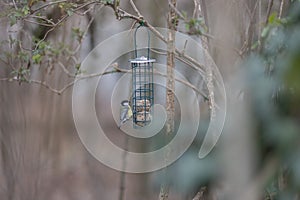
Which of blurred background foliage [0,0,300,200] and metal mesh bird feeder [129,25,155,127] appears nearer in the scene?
blurred background foliage [0,0,300,200]

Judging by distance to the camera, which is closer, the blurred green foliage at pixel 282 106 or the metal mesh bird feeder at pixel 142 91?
the blurred green foliage at pixel 282 106

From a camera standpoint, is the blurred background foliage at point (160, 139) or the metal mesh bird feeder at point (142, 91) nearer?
the blurred background foliage at point (160, 139)

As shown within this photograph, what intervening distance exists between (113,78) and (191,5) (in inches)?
39.6

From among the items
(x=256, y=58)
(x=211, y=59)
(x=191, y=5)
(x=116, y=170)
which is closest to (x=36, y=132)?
(x=116, y=170)

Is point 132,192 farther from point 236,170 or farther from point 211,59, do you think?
point 236,170

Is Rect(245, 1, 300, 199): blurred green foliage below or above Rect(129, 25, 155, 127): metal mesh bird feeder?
below

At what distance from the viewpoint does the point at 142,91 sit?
2.31 meters

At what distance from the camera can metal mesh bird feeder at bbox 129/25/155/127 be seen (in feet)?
6.94

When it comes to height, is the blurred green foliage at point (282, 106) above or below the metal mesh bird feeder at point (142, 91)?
below

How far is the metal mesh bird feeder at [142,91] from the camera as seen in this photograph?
2.12m

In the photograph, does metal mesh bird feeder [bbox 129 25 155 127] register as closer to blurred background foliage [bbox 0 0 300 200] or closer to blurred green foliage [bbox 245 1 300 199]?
blurred background foliage [bbox 0 0 300 200]

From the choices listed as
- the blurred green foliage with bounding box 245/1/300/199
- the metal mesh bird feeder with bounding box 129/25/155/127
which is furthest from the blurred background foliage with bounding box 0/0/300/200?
the metal mesh bird feeder with bounding box 129/25/155/127

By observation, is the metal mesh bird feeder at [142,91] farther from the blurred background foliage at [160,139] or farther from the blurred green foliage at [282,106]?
the blurred green foliage at [282,106]

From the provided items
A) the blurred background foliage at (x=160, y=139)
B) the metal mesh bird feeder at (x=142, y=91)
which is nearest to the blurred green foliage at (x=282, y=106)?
the blurred background foliage at (x=160, y=139)
